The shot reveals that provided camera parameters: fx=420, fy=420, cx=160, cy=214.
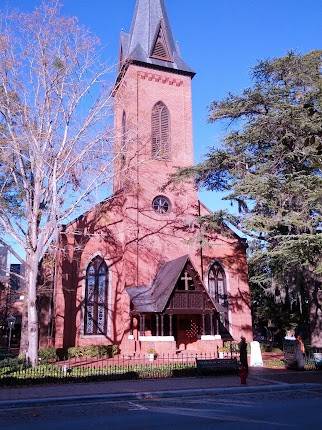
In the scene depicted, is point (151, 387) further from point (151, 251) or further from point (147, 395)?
point (151, 251)

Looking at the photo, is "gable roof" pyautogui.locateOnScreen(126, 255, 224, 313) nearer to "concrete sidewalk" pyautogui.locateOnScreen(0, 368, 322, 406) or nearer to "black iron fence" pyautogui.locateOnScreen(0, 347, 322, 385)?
"black iron fence" pyautogui.locateOnScreen(0, 347, 322, 385)

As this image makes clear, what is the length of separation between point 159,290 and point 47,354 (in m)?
6.54

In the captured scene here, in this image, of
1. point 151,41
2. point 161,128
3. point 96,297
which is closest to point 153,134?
point 161,128

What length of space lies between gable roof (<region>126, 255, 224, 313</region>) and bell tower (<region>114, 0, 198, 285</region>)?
0.89 m

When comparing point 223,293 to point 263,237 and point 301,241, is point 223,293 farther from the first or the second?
point 301,241

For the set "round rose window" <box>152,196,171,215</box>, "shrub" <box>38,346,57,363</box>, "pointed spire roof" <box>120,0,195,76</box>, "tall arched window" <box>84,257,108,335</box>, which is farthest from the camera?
"pointed spire roof" <box>120,0,195,76</box>

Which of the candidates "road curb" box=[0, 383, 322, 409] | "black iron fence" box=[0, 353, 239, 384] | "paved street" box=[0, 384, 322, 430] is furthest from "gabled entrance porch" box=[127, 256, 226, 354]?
"paved street" box=[0, 384, 322, 430]

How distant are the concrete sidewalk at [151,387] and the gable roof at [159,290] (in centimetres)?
649

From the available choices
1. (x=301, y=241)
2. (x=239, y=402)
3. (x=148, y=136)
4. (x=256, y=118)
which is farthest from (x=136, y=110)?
(x=239, y=402)

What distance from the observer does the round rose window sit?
89.0 ft

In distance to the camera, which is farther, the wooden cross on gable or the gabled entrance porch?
the wooden cross on gable

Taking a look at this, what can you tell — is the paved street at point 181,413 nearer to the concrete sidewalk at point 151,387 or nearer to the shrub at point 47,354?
the concrete sidewalk at point 151,387

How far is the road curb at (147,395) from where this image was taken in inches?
414

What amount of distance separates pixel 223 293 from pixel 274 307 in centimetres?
849
